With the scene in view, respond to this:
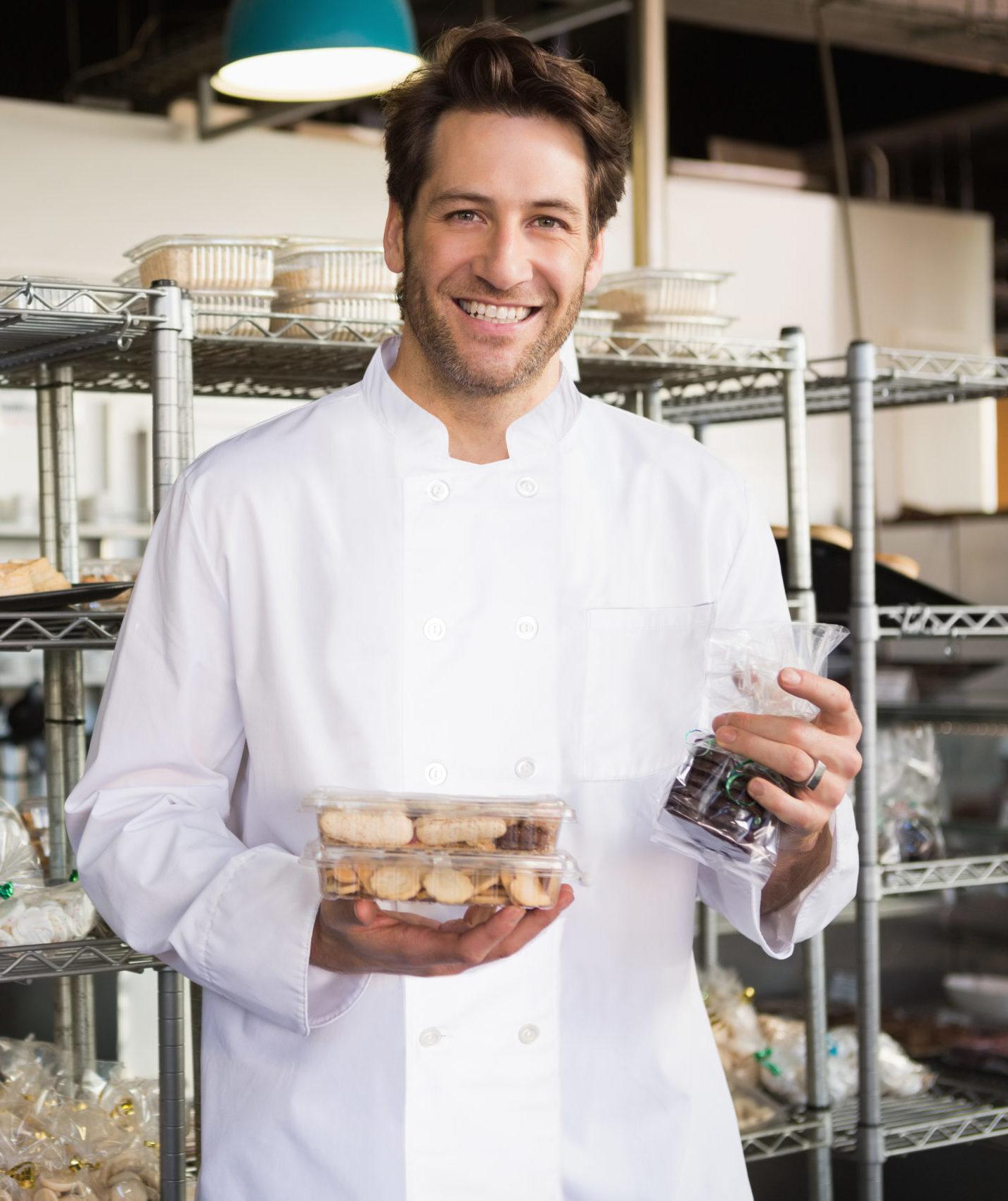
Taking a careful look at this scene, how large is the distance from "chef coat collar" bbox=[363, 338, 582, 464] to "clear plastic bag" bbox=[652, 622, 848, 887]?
0.27 meters

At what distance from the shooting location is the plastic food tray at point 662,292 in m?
2.42

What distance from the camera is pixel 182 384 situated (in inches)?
77.2

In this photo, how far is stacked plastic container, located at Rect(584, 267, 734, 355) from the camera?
2408 millimetres

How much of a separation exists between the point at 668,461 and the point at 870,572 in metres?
0.90

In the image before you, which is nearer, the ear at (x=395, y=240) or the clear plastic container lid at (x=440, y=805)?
the clear plastic container lid at (x=440, y=805)

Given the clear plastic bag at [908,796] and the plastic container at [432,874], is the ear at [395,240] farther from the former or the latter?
the clear plastic bag at [908,796]

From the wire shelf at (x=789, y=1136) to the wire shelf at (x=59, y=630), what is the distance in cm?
125

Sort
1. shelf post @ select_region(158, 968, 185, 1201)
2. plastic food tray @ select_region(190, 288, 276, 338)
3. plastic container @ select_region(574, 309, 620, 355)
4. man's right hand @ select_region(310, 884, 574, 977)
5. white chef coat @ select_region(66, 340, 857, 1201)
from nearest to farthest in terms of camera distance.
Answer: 1. man's right hand @ select_region(310, 884, 574, 977)
2. white chef coat @ select_region(66, 340, 857, 1201)
3. shelf post @ select_region(158, 968, 185, 1201)
4. plastic food tray @ select_region(190, 288, 276, 338)
5. plastic container @ select_region(574, 309, 620, 355)

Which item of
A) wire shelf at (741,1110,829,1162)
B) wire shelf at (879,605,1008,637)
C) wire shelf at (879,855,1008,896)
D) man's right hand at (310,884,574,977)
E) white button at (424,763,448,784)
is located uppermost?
wire shelf at (879,605,1008,637)

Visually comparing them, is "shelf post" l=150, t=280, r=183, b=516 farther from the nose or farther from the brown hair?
the nose

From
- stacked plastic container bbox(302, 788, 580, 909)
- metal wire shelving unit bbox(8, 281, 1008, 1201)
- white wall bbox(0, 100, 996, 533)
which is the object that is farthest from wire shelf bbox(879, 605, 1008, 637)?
white wall bbox(0, 100, 996, 533)

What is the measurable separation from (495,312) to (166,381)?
2.17 ft

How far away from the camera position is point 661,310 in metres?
2.43

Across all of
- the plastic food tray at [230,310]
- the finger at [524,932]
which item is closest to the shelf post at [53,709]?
the plastic food tray at [230,310]
